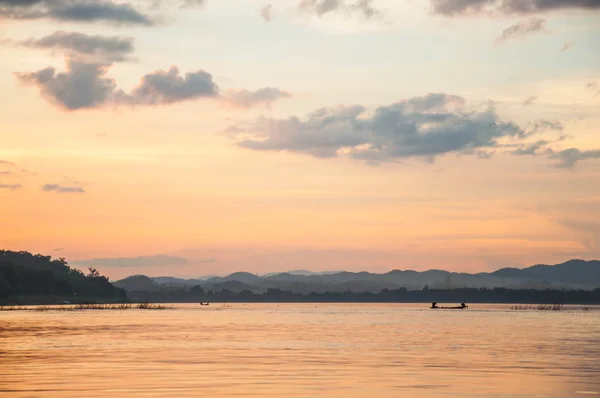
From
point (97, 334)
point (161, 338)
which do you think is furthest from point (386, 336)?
point (97, 334)

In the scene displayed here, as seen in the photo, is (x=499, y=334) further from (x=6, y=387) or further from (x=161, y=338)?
(x=6, y=387)

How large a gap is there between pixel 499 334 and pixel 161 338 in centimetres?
3733

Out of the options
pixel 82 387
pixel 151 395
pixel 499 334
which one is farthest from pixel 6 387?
pixel 499 334

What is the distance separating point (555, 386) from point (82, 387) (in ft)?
80.3

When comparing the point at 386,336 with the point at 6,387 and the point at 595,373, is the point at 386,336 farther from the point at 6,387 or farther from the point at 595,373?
the point at 6,387

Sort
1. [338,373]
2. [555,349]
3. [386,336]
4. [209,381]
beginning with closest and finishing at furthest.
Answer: [209,381] → [338,373] → [555,349] → [386,336]

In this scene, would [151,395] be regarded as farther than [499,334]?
No

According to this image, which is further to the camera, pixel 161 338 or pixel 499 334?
pixel 499 334

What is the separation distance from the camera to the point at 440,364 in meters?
60.4

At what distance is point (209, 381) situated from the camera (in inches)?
1953

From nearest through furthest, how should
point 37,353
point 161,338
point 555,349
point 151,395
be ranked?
Result: point 151,395 → point 37,353 → point 555,349 → point 161,338

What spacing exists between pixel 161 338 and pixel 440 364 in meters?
37.9

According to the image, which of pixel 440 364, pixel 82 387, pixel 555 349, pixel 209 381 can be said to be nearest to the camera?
pixel 82 387

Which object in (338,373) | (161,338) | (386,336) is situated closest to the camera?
(338,373)
